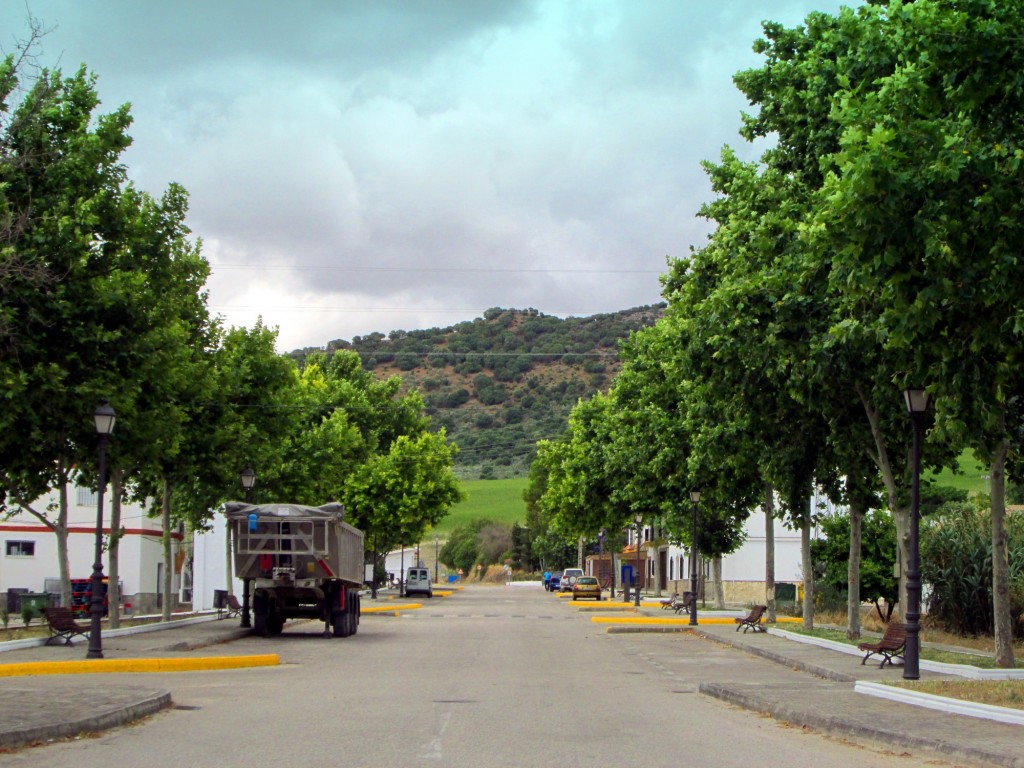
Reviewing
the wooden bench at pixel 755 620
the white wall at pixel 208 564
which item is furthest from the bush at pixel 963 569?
the white wall at pixel 208 564

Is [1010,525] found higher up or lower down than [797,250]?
lower down

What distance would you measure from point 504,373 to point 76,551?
105 m

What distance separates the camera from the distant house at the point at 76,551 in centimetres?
4881

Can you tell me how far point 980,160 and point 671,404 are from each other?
28790 mm

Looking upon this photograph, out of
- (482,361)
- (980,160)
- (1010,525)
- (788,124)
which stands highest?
(482,361)

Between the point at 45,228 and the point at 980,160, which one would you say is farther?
the point at 45,228

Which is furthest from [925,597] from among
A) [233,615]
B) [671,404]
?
[233,615]

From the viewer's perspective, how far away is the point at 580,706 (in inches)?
632

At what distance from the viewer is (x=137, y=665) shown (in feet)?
69.4

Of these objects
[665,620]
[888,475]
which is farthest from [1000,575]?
[665,620]

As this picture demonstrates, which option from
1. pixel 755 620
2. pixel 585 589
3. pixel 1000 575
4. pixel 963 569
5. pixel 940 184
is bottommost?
pixel 585 589

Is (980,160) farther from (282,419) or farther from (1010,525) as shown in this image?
A: (282,419)

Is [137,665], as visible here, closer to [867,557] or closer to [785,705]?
[785,705]

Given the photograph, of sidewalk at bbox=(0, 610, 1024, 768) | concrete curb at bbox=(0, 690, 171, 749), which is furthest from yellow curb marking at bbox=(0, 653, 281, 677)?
concrete curb at bbox=(0, 690, 171, 749)
